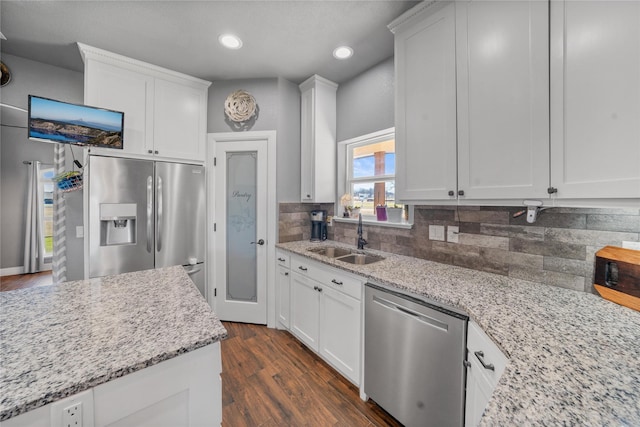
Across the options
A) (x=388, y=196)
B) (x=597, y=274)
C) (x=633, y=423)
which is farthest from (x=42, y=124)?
(x=597, y=274)

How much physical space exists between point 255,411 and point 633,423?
1.81 meters

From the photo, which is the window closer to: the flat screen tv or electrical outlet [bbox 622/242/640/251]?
electrical outlet [bbox 622/242/640/251]

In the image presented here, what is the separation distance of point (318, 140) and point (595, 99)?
215 centimetres

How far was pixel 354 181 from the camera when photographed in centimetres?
291

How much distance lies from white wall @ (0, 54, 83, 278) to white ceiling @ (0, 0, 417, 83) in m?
0.13

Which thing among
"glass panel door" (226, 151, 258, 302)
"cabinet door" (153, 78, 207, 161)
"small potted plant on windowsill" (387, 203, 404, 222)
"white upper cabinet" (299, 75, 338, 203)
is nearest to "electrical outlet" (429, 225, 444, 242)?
"small potted plant on windowsill" (387, 203, 404, 222)

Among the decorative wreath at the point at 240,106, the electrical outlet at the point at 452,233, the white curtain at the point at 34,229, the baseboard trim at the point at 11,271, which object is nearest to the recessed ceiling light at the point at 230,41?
the decorative wreath at the point at 240,106

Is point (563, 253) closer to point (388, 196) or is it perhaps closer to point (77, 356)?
point (388, 196)

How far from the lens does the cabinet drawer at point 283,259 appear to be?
2.59m

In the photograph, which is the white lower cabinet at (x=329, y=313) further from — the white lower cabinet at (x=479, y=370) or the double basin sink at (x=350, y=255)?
the white lower cabinet at (x=479, y=370)

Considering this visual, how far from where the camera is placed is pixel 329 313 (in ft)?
6.73

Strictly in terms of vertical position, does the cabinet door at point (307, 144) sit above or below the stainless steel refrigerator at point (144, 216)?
above

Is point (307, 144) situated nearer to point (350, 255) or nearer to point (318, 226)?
point (318, 226)

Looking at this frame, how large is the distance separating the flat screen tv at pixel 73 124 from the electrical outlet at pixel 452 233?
110 inches
